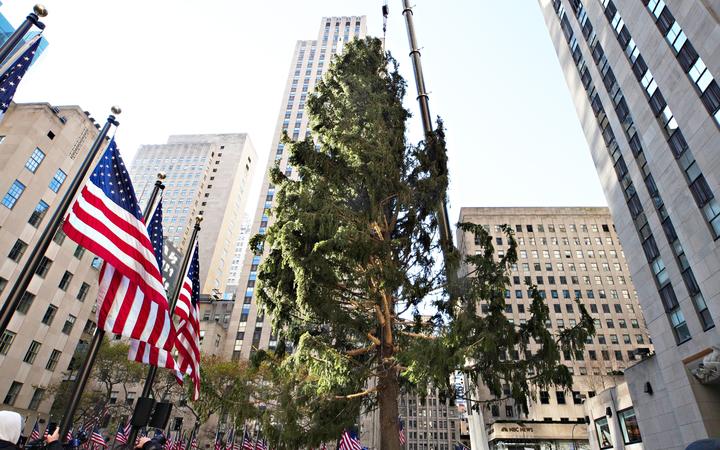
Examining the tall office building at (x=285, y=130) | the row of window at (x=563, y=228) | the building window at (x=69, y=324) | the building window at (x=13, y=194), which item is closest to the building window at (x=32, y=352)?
the building window at (x=69, y=324)

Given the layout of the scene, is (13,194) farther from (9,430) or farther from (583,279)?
(583,279)

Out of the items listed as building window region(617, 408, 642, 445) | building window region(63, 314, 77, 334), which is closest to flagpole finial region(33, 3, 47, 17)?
building window region(617, 408, 642, 445)

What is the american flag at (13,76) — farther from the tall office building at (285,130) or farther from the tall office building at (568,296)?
the tall office building at (568,296)

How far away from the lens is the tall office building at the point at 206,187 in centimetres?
11531

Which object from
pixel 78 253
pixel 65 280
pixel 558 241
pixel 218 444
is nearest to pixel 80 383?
pixel 218 444

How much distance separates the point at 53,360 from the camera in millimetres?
42188

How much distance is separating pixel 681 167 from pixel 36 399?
53889mm

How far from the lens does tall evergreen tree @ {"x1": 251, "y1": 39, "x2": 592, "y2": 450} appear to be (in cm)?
1261

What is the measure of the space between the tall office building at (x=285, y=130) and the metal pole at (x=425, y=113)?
23317 mm

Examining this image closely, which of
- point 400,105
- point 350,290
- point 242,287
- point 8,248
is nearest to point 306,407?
point 350,290

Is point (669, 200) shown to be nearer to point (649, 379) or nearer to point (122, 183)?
point (649, 379)

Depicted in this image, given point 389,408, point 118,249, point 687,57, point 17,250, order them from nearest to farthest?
point 118,249 → point 389,408 → point 687,57 → point 17,250

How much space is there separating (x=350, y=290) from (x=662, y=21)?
2561cm

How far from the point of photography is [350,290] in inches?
587
